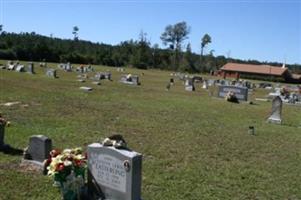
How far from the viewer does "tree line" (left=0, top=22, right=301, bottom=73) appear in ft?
266

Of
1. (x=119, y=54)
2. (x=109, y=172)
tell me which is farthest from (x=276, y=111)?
(x=119, y=54)

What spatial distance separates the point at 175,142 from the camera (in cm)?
1258

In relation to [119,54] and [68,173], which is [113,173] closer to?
[68,173]

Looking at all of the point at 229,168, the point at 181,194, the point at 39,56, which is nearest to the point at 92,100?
the point at 229,168

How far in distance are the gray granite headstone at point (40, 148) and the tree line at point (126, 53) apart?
213ft

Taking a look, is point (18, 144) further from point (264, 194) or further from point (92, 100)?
point (92, 100)

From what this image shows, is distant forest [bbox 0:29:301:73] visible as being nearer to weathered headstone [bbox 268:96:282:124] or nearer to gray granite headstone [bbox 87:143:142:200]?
weathered headstone [bbox 268:96:282:124]

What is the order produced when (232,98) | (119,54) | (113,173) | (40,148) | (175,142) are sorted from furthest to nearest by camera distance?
1. (119,54)
2. (232,98)
3. (175,142)
4. (40,148)
5. (113,173)

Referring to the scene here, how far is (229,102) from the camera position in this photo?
26797 mm

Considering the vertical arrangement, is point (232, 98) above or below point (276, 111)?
below

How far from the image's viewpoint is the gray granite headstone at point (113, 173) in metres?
6.78

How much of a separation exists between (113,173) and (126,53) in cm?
9684

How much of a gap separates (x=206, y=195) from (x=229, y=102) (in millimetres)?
19349

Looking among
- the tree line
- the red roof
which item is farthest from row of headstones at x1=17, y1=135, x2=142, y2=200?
the red roof
